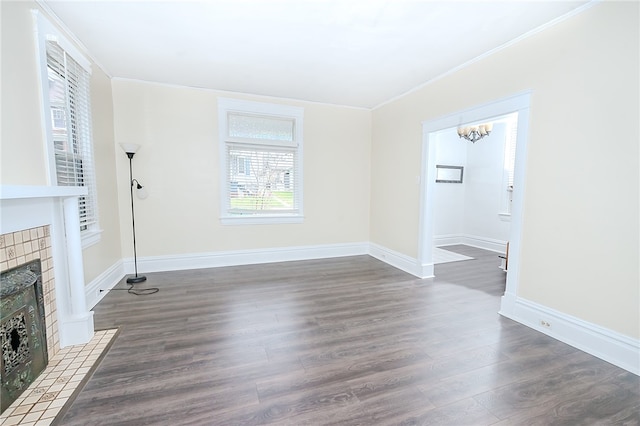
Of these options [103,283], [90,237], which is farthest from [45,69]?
[103,283]

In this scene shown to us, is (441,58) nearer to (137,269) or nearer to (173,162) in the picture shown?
(173,162)

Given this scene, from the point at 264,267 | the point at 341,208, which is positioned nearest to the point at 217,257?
the point at 264,267

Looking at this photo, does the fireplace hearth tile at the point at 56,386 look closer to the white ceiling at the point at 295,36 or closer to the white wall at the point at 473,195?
the white ceiling at the point at 295,36

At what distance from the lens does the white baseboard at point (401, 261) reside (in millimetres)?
3947

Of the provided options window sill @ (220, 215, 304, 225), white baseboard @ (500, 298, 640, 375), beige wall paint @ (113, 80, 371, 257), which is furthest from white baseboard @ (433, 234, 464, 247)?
white baseboard @ (500, 298, 640, 375)

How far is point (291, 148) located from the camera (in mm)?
4629

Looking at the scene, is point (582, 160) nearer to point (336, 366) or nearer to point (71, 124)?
point (336, 366)

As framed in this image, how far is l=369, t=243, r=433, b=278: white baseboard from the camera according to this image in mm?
3947

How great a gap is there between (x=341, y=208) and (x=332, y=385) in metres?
3.53

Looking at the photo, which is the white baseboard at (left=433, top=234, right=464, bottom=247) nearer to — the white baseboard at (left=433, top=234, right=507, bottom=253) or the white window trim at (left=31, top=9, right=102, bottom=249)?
the white baseboard at (left=433, top=234, right=507, bottom=253)

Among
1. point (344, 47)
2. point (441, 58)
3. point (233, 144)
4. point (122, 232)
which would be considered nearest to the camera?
point (344, 47)

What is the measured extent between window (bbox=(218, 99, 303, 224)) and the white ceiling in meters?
0.64

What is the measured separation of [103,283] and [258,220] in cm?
214

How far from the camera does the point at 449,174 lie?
6219 mm
